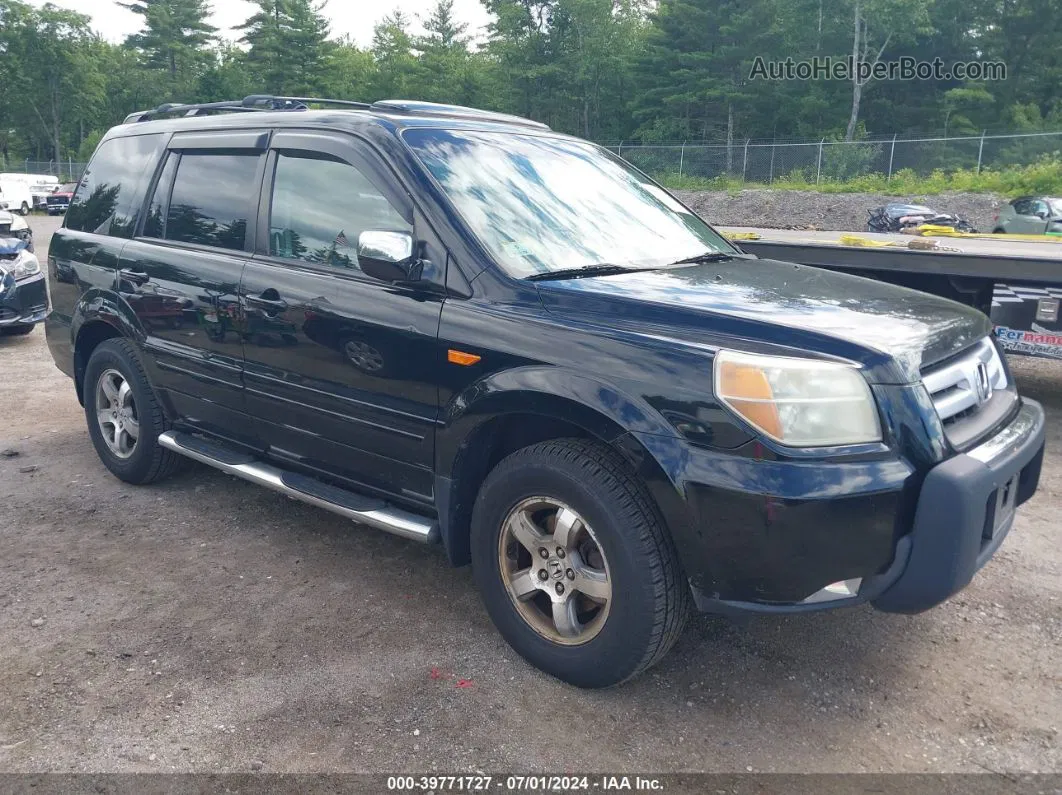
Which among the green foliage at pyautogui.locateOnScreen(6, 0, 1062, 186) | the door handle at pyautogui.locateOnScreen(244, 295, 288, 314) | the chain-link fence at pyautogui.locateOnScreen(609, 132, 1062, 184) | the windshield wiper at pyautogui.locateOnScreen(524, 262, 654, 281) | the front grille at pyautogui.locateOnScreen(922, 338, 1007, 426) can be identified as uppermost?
the green foliage at pyautogui.locateOnScreen(6, 0, 1062, 186)

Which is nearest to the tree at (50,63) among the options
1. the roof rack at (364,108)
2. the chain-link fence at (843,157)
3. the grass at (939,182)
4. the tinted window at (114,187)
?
the chain-link fence at (843,157)

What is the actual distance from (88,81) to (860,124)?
59656mm

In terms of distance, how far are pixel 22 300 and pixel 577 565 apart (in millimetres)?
8398

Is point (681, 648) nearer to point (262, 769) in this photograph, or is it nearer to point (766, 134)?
point (262, 769)

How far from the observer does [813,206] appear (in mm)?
28484

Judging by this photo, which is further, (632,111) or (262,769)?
(632,111)

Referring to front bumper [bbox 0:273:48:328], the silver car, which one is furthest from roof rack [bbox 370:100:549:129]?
the silver car

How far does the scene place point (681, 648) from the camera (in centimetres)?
336

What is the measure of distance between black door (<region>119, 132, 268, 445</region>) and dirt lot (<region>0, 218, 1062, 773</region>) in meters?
0.73

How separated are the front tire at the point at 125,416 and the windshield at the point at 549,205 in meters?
2.18

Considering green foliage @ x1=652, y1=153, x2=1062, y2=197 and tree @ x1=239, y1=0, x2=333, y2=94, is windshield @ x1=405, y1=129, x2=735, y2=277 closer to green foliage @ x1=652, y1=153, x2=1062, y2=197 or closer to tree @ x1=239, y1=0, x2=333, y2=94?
green foliage @ x1=652, y1=153, x2=1062, y2=197

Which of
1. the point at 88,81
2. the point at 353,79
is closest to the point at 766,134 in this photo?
the point at 353,79

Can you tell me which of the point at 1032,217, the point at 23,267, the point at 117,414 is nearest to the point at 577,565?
the point at 117,414

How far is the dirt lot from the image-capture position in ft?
9.04
